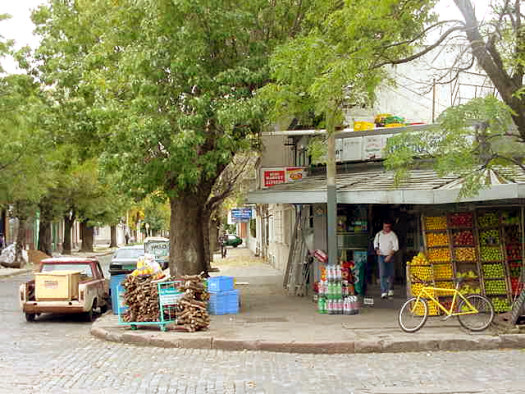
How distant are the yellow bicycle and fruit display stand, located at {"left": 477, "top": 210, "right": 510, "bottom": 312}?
1.69 m

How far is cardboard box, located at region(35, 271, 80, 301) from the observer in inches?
581

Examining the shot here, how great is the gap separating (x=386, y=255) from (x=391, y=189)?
240 cm

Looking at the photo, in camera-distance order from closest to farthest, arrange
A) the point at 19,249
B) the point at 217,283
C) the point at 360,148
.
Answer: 1. the point at 217,283
2. the point at 360,148
3. the point at 19,249

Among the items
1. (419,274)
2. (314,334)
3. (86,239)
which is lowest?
(314,334)

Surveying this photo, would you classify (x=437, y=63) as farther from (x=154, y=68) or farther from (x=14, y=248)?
(x=14, y=248)

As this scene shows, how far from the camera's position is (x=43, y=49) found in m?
20.2

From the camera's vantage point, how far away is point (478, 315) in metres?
11.8

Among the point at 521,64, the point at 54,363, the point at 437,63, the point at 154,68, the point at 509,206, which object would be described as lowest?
the point at 54,363

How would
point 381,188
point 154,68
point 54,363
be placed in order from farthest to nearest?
point 154,68
point 381,188
point 54,363

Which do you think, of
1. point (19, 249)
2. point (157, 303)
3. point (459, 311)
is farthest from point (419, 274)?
point (19, 249)

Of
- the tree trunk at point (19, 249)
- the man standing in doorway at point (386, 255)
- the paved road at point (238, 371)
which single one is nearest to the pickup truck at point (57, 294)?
the paved road at point (238, 371)

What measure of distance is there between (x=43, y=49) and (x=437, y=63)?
11391 millimetres

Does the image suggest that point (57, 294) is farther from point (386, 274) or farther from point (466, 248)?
point (466, 248)

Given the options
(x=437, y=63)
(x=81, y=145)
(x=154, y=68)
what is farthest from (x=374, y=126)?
(x=81, y=145)
